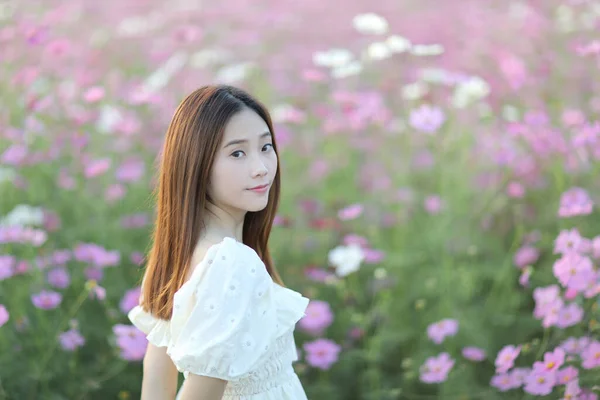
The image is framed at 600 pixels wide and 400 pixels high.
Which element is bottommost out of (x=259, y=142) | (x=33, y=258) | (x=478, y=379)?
(x=478, y=379)

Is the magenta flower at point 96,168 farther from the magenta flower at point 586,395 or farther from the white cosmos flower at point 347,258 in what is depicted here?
the magenta flower at point 586,395

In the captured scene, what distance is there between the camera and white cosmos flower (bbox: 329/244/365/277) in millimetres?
2031

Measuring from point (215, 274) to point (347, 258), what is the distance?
0.98 metres

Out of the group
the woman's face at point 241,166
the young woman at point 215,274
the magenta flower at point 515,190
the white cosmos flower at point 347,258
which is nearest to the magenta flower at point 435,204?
the magenta flower at point 515,190

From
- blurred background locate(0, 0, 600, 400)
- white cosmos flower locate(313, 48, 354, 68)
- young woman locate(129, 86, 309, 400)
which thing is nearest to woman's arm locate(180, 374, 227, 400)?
A: young woman locate(129, 86, 309, 400)

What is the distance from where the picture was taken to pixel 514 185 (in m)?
2.45

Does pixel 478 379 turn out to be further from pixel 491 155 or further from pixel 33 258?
pixel 33 258

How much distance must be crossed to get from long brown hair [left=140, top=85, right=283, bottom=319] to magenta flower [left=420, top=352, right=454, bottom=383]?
0.81 meters

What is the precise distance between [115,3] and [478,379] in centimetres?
275

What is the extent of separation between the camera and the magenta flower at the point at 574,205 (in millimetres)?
1900

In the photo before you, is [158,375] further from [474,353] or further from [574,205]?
[574,205]

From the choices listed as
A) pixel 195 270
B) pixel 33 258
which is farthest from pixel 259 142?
pixel 33 258

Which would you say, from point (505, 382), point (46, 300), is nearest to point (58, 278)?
point (46, 300)

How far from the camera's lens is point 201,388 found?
1.12 m
